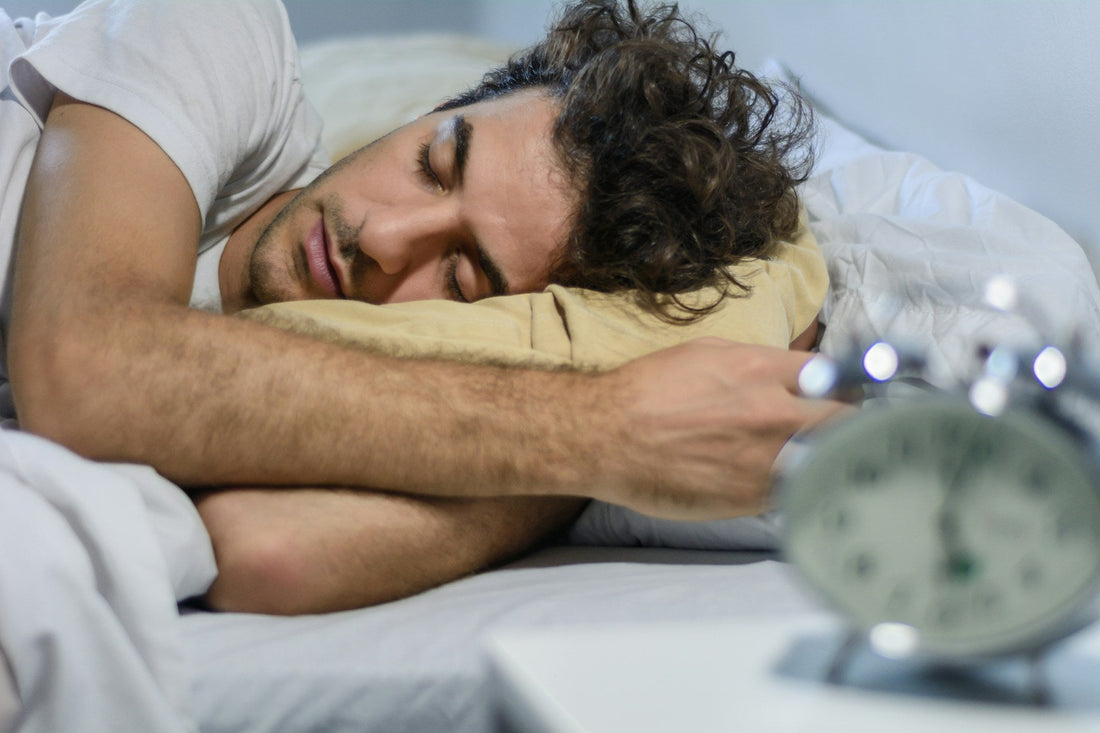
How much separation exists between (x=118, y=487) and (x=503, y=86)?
89cm

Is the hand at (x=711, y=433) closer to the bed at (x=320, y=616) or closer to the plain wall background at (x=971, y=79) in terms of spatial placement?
the bed at (x=320, y=616)

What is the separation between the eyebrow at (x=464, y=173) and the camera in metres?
1.04

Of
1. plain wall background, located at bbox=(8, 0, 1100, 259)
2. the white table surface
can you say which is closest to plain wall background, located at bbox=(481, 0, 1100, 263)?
plain wall background, located at bbox=(8, 0, 1100, 259)

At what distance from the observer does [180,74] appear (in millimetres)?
971

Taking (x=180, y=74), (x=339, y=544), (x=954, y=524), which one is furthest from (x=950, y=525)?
(x=180, y=74)

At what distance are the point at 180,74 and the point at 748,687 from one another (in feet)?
2.81

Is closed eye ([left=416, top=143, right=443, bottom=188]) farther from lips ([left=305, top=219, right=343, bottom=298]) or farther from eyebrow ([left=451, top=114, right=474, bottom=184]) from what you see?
lips ([left=305, top=219, right=343, bottom=298])

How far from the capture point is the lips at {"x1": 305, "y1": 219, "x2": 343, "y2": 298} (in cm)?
107

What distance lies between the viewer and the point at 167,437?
0.70 metres

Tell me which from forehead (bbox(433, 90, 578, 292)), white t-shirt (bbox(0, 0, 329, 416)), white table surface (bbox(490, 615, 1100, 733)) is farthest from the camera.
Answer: forehead (bbox(433, 90, 578, 292))

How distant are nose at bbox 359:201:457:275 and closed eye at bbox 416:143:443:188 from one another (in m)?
0.04

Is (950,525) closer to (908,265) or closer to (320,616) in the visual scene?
(320,616)

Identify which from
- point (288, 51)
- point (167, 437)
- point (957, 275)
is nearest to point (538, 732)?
point (167, 437)

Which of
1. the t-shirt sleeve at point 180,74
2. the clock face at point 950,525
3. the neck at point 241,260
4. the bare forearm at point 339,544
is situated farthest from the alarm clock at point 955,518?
the neck at point 241,260
